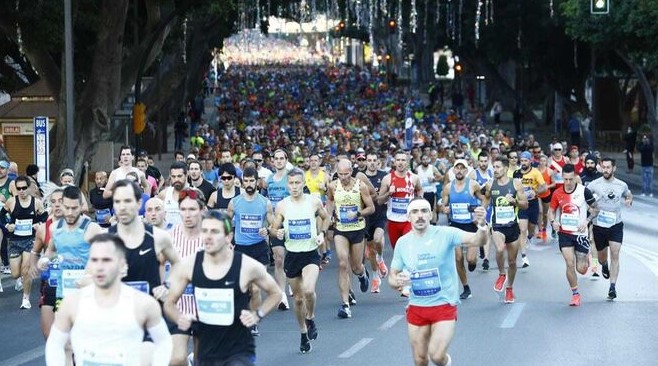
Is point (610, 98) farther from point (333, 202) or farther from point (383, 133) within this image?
point (333, 202)

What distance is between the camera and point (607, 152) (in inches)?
2359

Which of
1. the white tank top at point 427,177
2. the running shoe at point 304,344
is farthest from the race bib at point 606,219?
→ the white tank top at point 427,177

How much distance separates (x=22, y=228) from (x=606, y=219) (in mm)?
7412

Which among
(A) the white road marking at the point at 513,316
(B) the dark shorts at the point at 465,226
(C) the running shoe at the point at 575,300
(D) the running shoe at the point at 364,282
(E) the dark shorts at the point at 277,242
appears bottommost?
(A) the white road marking at the point at 513,316

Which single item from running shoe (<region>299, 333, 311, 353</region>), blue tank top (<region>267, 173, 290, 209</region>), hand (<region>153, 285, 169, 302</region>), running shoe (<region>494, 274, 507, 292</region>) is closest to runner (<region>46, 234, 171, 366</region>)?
hand (<region>153, 285, 169, 302</region>)

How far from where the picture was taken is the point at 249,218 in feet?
53.7

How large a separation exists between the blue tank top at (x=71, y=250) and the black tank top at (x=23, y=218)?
7576 millimetres

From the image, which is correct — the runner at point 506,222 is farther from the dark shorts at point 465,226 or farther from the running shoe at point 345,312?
the running shoe at point 345,312

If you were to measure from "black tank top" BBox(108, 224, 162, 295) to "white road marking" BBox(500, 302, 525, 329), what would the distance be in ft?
22.2

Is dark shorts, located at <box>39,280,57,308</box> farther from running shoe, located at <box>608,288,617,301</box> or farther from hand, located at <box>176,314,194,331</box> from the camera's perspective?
running shoe, located at <box>608,288,617,301</box>

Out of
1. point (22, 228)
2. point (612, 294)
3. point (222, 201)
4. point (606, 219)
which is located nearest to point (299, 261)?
point (222, 201)

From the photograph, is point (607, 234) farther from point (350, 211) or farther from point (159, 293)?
point (159, 293)

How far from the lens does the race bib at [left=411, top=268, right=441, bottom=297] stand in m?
12.1

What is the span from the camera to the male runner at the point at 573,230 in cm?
1852
